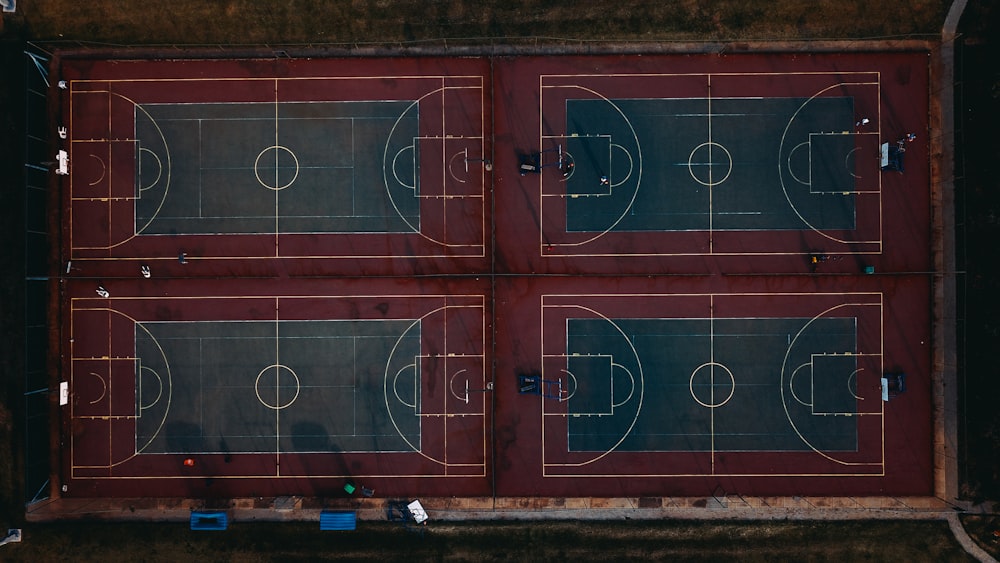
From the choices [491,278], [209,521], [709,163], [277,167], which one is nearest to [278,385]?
[209,521]

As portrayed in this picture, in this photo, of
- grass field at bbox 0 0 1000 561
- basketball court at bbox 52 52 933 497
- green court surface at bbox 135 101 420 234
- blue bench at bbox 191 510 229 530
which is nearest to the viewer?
blue bench at bbox 191 510 229 530

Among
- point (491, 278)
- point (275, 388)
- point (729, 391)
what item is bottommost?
point (729, 391)

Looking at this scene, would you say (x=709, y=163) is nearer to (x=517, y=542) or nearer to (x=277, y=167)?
(x=517, y=542)

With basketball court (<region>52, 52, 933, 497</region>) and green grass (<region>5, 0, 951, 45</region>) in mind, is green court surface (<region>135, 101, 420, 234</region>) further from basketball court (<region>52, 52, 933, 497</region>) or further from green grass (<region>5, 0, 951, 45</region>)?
green grass (<region>5, 0, 951, 45</region>)

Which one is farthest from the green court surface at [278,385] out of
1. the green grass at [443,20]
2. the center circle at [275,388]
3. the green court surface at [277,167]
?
the green grass at [443,20]

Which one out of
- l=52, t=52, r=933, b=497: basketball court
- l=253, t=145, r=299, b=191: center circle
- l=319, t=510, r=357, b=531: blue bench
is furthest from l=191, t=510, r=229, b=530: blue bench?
l=253, t=145, r=299, b=191: center circle

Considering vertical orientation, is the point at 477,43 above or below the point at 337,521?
above
